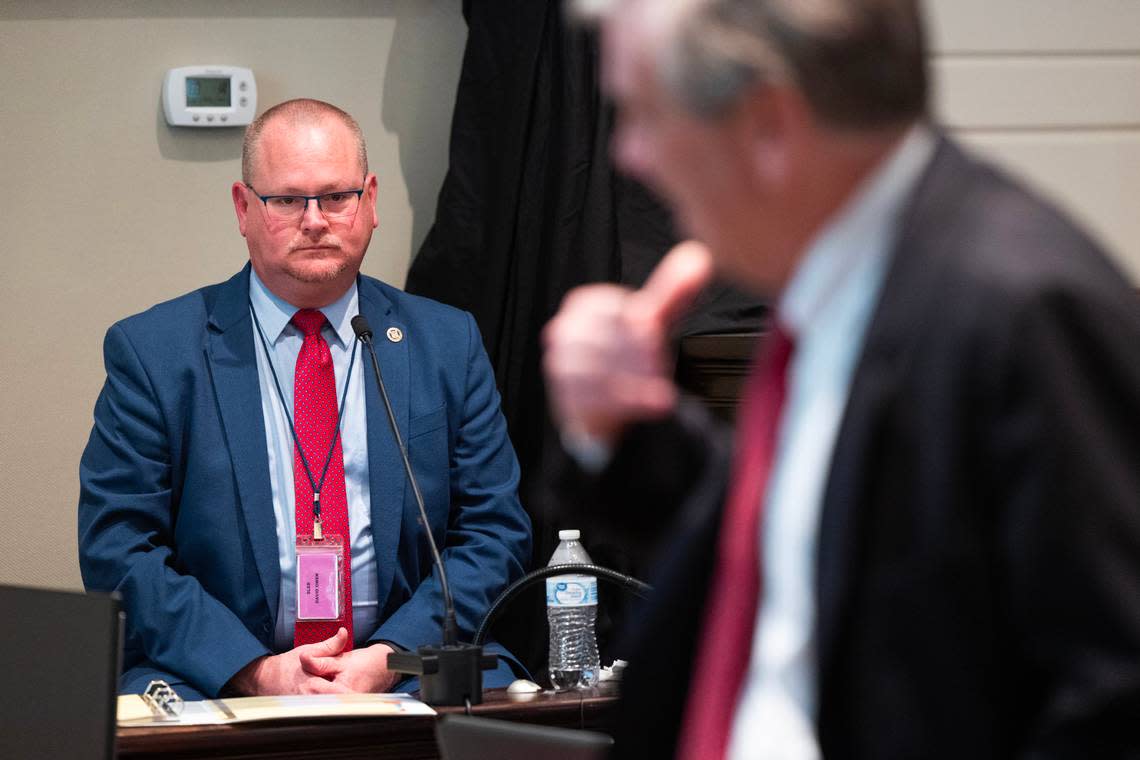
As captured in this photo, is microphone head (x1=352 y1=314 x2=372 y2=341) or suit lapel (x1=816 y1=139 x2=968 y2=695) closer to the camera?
suit lapel (x1=816 y1=139 x2=968 y2=695)

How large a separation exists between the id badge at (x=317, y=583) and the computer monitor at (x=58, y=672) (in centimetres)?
115

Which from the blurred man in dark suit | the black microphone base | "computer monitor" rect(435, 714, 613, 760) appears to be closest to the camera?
the blurred man in dark suit

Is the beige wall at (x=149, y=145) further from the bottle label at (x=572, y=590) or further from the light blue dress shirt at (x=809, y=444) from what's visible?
the light blue dress shirt at (x=809, y=444)

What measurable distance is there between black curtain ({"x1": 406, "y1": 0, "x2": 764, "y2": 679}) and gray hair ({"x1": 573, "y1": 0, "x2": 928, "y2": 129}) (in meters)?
2.64

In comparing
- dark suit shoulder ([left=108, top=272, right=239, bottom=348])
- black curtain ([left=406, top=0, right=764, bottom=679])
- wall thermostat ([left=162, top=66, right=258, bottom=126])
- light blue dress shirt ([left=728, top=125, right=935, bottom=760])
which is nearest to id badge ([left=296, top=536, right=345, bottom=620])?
dark suit shoulder ([left=108, top=272, right=239, bottom=348])

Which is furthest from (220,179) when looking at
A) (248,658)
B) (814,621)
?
(814,621)

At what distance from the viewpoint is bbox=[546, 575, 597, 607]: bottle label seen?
265cm

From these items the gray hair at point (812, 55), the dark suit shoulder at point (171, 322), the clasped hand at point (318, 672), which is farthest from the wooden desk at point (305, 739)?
the gray hair at point (812, 55)

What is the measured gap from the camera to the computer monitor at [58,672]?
5.69 feet

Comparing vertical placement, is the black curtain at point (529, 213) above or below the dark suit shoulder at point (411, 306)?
above

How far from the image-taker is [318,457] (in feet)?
10.2

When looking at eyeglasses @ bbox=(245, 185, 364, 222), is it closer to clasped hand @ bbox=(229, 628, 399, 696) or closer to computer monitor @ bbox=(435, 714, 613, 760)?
clasped hand @ bbox=(229, 628, 399, 696)

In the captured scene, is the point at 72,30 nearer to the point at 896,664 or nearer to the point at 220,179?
the point at 220,179

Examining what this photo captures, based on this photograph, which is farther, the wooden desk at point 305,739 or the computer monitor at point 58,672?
the wooden desk at point 305,739
